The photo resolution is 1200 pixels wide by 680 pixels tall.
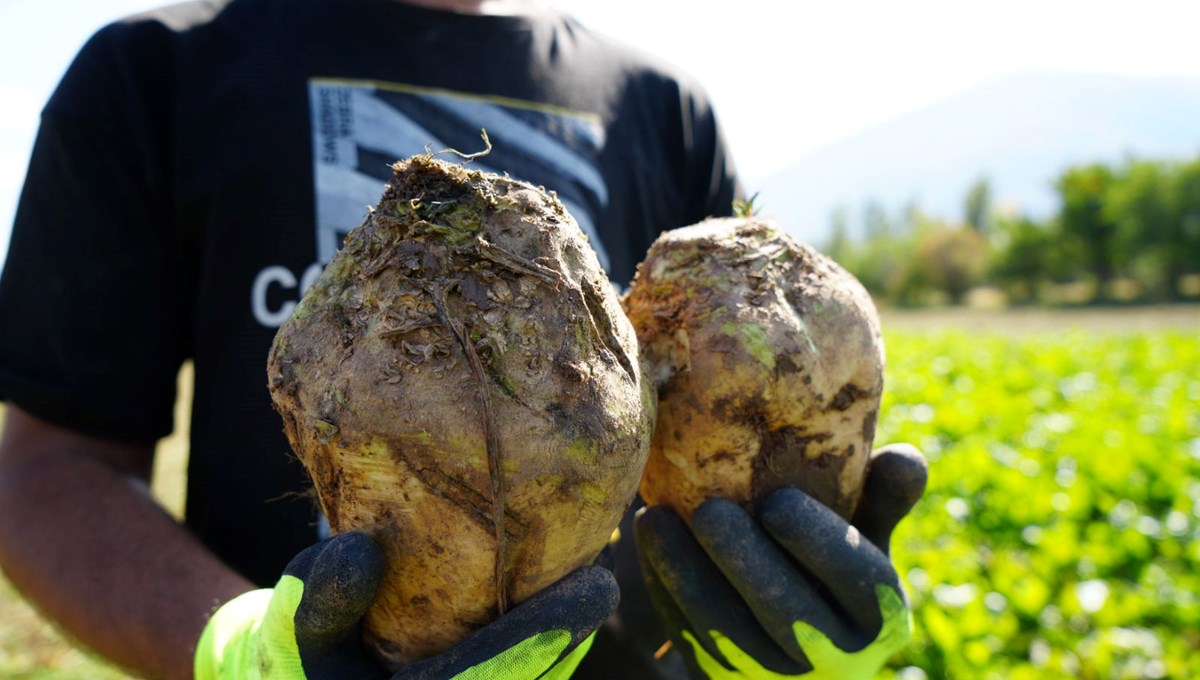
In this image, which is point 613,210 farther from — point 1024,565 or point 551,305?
point 1024,565

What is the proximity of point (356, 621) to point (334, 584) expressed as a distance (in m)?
0.13

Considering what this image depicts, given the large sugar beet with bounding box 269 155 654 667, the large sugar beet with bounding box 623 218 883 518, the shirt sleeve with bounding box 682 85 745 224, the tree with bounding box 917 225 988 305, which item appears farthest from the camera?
the tree with bounding box 917 225 988 305

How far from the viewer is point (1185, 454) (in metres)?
6.05

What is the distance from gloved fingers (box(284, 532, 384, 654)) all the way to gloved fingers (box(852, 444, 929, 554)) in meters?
1.23

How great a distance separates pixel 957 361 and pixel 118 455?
1175cm

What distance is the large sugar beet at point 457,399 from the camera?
4.43ft

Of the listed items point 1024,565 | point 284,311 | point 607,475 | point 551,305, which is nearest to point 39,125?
point 284,311

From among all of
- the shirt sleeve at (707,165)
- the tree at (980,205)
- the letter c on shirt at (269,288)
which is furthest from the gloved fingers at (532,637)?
the tree at (980,205)

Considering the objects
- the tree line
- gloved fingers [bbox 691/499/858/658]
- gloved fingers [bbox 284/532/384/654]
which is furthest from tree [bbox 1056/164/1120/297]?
gloved fingers [bbox 284/532/384/654]

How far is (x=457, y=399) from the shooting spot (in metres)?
1.34

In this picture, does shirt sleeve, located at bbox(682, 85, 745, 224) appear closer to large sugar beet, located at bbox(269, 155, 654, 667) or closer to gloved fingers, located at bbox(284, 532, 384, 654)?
large sugar beet, located at bbox(269, 155, 654, 667)

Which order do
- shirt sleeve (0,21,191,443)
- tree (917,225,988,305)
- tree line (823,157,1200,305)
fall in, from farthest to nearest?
tree (917,225,988,305) → tree line (823,157,1200,305) → shirt sleeve (0,21,191,443)

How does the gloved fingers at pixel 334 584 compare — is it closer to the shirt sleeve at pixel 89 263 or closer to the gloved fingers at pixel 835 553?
the gloved fingers at pixel 835 553

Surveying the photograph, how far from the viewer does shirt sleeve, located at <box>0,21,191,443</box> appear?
76.2 inches
